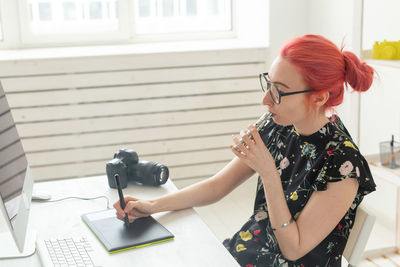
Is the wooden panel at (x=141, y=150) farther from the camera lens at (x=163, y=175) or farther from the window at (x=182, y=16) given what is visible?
the camera lens at (x=163, y=175)

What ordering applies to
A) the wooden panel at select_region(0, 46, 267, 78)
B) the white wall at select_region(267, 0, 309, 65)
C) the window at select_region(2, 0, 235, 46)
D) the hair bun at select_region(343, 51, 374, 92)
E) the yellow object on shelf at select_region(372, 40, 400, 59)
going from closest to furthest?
the hair bun at select_region(343, 51, 374, 92)
the yellow object on shelf at select_region(372, 40, 400, 59)
the wooden panel at select_region(0, 46, 267, 78)
the white wall at select_region(267, 0, 309, 65)
the window at select_region(2, 0, 235, 46)

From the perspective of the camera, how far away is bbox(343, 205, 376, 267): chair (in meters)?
1.40

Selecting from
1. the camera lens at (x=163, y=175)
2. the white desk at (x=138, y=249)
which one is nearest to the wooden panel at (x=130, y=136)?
the white desk at (x=138, y=249)

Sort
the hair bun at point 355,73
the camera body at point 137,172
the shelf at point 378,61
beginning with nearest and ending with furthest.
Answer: the hair bun at point 355,73 < the camera body at point 137,172 < the shelf at point 378,61

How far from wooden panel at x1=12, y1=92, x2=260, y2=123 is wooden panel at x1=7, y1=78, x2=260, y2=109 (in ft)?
0.10

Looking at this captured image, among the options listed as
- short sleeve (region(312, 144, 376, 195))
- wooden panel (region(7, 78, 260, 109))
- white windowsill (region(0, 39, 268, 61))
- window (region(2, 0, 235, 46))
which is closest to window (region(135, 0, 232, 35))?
window (region(2, 0, 235, 46))

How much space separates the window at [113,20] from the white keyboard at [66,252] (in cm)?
257

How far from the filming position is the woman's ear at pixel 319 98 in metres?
1.51

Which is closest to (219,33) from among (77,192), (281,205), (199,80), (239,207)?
(199,80)

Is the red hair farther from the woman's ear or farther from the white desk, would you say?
the white desk

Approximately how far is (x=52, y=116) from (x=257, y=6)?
154 centimetres

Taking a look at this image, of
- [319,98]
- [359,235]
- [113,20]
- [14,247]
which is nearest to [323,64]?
[319,98]

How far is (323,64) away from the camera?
1.47m

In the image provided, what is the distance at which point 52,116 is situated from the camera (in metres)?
3.41
